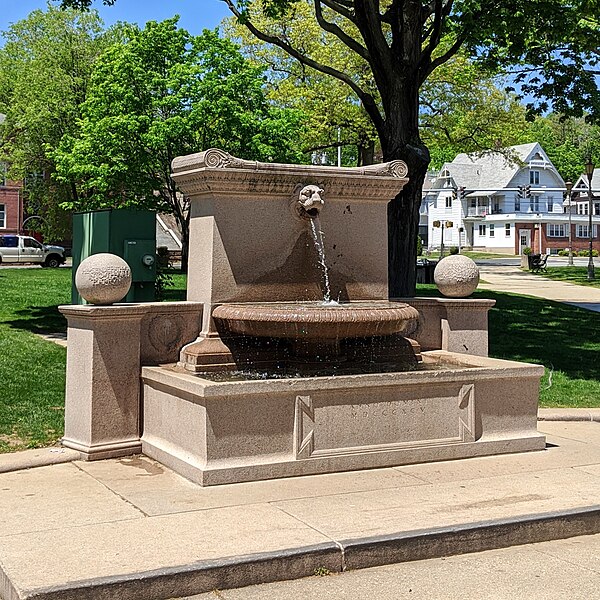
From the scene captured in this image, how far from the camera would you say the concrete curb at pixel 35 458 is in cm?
767

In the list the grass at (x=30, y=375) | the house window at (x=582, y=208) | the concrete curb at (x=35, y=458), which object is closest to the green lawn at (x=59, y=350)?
the grass at (x=30, y=375)

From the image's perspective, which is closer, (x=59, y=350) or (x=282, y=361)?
(x=282, y=361)

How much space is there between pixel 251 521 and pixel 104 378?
253 cm

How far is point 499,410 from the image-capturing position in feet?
27.7

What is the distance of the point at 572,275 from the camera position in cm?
4397

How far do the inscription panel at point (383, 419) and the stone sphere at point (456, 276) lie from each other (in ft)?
6.24

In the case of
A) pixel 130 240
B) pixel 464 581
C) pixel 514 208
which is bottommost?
pixel 464 581

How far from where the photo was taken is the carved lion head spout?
8664mm

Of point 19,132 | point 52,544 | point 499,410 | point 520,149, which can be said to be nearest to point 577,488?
point 499,410

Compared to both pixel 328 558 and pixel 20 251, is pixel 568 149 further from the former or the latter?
pixel 328 558

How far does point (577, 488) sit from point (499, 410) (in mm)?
1502

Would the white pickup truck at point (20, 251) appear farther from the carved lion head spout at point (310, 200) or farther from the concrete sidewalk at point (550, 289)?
the carved lion head spout at point (310, 200)

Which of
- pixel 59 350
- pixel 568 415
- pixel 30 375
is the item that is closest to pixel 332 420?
pixel 568 415

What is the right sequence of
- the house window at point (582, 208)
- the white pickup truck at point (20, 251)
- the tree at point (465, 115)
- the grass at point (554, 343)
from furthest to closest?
the house window at point (582, 208) → the white pickup truck at point (20, 251) → the tree at point (465, 115) → the grass at point (554, 343)
